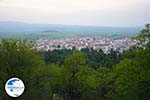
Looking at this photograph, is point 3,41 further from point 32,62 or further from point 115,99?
point 115,99

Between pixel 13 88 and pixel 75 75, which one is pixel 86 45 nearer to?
pixel 75 75

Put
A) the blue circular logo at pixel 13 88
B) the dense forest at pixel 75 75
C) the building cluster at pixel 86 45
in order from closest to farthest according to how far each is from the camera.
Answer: the blue circular logo at pixel 13 88
the dense forest at pixel 75 75
the building cluster at pixel 86 45

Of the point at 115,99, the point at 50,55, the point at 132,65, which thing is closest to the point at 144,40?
the point at 132,65

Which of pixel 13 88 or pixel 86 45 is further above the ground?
pixel 13 88

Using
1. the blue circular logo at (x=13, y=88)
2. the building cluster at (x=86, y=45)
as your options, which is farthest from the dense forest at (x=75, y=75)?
the building cluster at (x=86, y=45)

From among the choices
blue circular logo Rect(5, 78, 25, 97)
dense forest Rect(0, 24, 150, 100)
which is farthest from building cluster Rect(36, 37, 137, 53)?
blue circular logo Rect(5, 78, 25, 97)

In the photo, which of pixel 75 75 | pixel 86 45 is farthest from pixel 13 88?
pixel 86 45

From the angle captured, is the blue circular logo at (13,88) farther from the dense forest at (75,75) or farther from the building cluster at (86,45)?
the building cluster at (86,45)

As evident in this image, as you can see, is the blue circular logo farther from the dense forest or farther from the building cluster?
the building cluster
